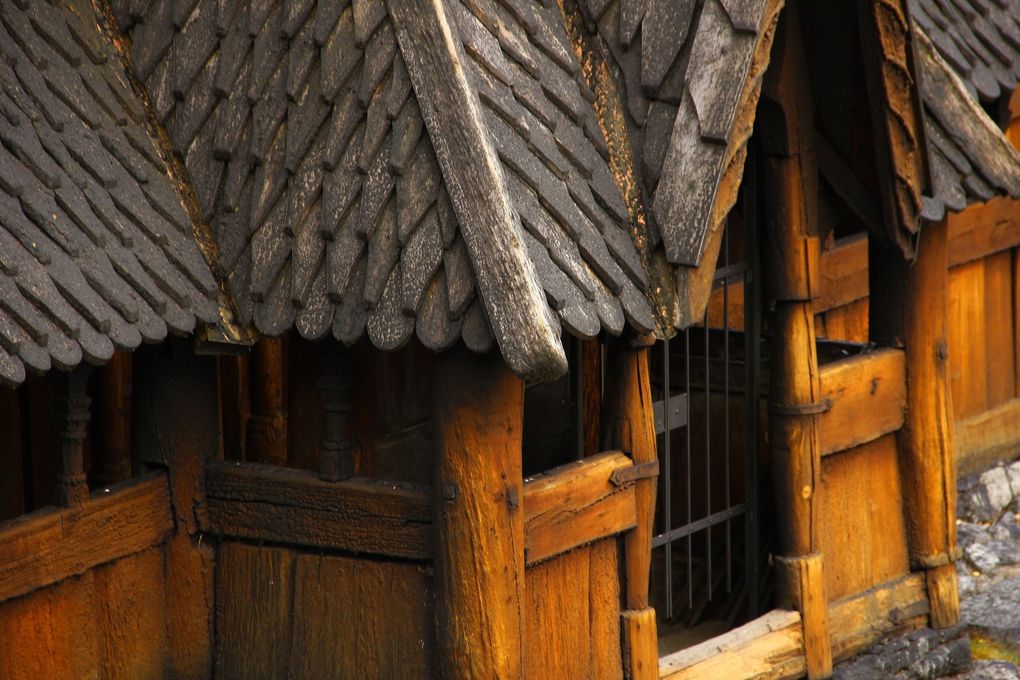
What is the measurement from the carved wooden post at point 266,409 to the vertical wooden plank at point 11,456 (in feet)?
2.84

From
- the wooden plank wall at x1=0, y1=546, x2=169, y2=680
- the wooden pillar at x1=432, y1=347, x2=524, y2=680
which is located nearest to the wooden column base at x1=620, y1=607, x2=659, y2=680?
the wooden pillar at x1=432, y1=347, x2=524, y2=680

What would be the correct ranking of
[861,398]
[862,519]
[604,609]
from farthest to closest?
[862,519]
[861,398]
[604,609]

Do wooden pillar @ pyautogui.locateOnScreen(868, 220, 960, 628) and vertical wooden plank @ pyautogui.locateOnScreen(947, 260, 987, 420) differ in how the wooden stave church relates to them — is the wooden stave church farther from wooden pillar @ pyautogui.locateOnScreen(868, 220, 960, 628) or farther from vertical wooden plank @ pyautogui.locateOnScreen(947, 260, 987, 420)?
vertical wooden plank @ pyautogui.locateOnScreen(947, 260, 987, 420)

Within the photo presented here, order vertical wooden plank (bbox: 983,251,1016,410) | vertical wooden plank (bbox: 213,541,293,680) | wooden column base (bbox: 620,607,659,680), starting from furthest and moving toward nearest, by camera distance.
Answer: vertical wooden plank (bbox: 983,251,1016,410) → wooden column base (bbox: 620,607,659,680) → vertical wooden plank (bbox: 213,541,293,680)

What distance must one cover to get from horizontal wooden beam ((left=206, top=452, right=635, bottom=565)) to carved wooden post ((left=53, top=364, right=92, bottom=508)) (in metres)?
0.57

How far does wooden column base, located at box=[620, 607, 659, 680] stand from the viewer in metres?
6.00

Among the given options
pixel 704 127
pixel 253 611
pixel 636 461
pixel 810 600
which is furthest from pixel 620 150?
pixel 810 600

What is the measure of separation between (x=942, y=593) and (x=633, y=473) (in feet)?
6.72

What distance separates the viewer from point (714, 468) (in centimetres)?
757

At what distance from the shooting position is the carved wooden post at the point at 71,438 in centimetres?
525

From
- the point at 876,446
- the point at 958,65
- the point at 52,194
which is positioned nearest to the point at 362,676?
the point at 52,194

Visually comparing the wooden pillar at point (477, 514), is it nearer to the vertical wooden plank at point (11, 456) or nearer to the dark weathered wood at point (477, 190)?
the dark weathered wood at point (477, 190)

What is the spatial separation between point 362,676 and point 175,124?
70.9 inches

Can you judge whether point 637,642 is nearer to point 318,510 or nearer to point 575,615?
point 575,615
